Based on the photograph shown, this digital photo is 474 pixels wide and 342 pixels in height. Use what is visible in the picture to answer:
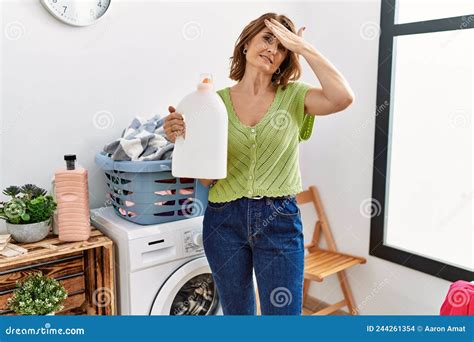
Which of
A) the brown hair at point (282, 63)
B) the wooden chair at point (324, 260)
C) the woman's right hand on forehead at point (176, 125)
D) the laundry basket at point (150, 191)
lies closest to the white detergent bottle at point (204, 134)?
the woman's right hand on forehead at point (176, 125)

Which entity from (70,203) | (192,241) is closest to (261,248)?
(192,241)

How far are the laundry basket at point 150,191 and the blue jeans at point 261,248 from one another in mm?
367

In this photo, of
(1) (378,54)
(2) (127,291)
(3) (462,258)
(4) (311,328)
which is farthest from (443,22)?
(2) (127,291)

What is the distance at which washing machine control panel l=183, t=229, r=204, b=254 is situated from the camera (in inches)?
72.2

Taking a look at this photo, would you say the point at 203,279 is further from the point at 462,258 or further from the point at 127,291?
the point at 462,258

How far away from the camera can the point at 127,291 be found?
5.69 ft

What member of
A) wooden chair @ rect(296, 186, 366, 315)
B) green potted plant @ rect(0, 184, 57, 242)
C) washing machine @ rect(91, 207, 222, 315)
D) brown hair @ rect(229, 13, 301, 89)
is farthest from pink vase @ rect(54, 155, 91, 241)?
wooden chair @ rect(296, 186, 366, 315)

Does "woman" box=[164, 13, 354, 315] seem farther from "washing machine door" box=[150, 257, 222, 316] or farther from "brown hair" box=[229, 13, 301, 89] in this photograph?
"washing machine door" box=[150, 257, 222, 316]

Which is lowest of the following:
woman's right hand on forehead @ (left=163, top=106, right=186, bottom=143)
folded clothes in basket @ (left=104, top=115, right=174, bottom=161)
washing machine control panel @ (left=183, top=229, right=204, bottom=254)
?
washing machine control panel @ (left=183, top=229, right=204, bottom=254)

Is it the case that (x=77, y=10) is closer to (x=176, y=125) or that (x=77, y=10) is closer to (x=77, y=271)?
(x=176, y=125)

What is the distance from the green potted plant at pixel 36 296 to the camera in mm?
1555

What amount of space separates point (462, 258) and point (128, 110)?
160 centimetres

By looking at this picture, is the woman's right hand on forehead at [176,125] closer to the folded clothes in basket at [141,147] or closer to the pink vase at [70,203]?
the folded clothes in basket at [141,147]

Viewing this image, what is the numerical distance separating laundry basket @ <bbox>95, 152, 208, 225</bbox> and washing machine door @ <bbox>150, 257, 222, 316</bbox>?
0.68 ft
